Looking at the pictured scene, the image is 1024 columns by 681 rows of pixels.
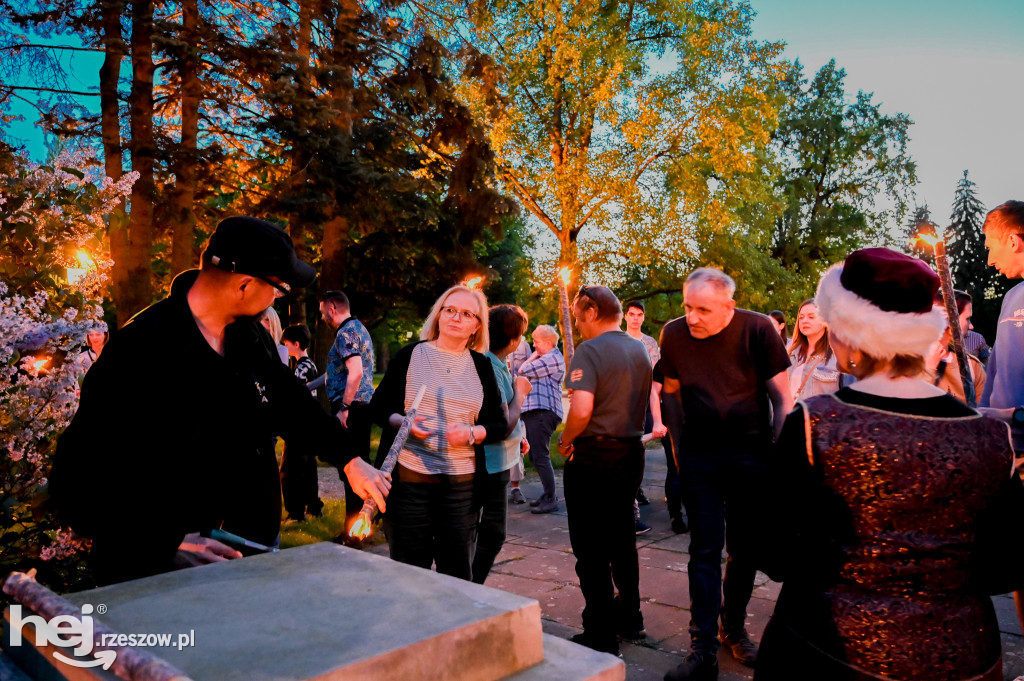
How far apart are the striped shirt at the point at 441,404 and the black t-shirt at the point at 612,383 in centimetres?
66

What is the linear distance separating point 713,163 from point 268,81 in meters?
14.1

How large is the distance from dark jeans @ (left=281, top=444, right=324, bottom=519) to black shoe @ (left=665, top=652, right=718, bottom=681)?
15.1 feet

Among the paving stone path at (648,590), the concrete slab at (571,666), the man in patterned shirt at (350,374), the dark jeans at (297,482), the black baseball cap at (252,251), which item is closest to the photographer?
the concrete slab at (571,666)

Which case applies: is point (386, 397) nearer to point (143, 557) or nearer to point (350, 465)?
point (350, 465)

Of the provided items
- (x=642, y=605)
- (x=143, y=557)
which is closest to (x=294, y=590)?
(x=143, y=557)

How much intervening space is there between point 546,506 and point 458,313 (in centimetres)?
443

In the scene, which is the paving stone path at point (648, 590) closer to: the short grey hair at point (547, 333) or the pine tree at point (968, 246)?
the short grey hair at point (547, 333)

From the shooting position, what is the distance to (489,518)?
4.54m

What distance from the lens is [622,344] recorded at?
184 inches

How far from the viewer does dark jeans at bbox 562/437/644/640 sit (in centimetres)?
444

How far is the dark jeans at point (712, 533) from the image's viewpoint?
407 cm

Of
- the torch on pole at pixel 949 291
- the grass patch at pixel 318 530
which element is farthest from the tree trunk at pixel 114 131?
the torch on pole at pixel 949 291

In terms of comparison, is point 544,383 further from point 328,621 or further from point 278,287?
point 328,621

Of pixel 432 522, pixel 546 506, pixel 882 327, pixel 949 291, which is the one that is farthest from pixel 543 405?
pixel 882 327
